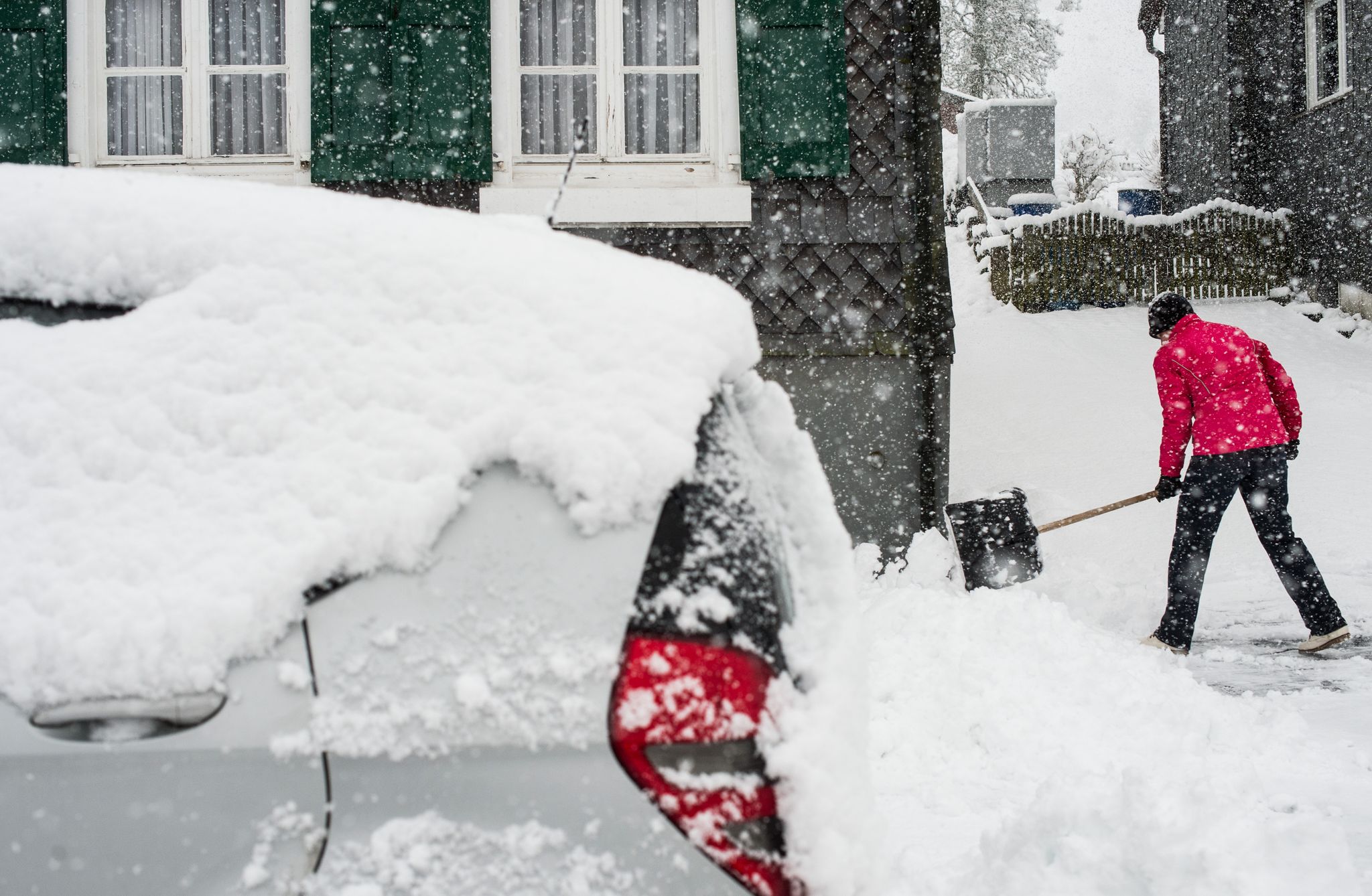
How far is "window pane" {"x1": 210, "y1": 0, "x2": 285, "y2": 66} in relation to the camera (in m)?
6.04

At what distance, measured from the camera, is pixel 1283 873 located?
93.7 inches

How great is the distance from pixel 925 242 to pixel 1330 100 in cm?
949

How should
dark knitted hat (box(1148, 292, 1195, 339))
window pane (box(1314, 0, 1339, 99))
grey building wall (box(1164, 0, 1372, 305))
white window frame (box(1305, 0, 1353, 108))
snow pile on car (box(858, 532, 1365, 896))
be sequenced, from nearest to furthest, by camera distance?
1. snow pile on car (box(858, 532, 1365, 896))
2. dark knitted hat (box(1148, 292, 1195, 339))
3. grey building wall (box(1164, 0, 1372, 305))
4. white window frame (box(1305, 0, 1353, 108))
5. window pane (box(1314, 0, 1339, 99))

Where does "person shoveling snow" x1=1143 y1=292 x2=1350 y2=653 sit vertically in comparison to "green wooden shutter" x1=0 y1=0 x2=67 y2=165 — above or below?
below

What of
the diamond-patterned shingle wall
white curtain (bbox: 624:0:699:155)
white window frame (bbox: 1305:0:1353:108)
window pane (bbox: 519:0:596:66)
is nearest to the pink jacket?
the diamond-patterned shingle wall

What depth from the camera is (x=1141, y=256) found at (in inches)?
527

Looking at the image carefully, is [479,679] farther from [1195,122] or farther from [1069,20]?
[1069,20]

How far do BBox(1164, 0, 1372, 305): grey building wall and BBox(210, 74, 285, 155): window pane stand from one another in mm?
11567

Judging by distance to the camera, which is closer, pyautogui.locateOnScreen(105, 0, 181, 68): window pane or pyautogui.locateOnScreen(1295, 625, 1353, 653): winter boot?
pyautogui.locateOnScreen(1295, 625, 1353, 653): winter boot

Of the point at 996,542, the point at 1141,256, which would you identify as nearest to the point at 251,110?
the point at 996,542

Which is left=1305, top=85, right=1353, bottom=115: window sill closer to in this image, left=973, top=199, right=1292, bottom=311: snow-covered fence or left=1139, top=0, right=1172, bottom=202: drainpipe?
left=973, top=199, right=1292, bottom=311: snow-covered fence

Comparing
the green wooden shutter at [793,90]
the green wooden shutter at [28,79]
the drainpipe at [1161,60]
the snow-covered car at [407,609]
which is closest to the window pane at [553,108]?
the green wooden shutter at [793,90]

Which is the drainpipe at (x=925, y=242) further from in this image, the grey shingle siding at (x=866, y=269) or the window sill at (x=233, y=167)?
the window sill at (x=233, y=167)

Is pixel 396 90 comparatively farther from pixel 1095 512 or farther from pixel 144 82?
pixel 1095 512
